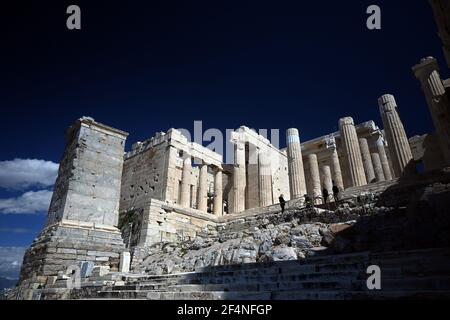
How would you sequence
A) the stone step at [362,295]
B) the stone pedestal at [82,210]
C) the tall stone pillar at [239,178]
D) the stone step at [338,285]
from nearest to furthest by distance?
the stone step at [362,295]
the stone step at [338,285]
the stone pedestal at [82,210]
the tall stone pillar at [239,178]

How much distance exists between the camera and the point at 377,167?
77.9 feet

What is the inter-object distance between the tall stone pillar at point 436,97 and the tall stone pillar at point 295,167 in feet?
29.4

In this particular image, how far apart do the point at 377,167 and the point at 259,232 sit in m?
16.6

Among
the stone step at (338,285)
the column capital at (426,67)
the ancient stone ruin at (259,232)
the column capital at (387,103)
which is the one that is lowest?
the stone step at (338,285)

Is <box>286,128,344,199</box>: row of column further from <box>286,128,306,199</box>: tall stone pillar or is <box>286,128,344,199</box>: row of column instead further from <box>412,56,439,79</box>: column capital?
<box>412,56,439,79</box>: column capital

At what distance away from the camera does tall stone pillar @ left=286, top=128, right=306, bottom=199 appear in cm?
2114

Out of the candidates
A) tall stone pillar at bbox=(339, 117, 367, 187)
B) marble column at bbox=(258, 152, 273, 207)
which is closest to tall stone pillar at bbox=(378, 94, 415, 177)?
tall stone pillar at bbox=(339, 117, 367, 187)

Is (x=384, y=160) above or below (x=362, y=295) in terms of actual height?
above

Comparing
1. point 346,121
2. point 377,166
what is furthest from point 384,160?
point 346,121

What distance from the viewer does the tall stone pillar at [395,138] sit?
16.0 meters

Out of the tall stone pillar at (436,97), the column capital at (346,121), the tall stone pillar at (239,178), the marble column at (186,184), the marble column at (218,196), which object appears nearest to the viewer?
the tall stone pillar at (436,97)

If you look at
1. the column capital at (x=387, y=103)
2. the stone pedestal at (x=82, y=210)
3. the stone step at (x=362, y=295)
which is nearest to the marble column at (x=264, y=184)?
the column capital at (x=387, y=103)

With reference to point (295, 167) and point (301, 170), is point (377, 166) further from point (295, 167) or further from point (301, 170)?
point (295, 167)

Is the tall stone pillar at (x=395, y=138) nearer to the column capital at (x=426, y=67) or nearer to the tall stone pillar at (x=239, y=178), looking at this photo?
the column capital at (x=426, y=67)
